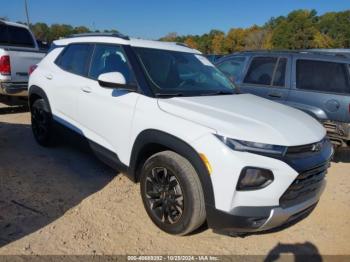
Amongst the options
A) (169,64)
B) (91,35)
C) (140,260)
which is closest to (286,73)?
(169,64)

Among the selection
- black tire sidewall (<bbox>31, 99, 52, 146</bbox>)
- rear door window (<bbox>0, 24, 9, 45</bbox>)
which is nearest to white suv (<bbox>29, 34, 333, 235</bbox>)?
black tire sidewall (<bbox>31, 99, 52, 146</bbox>)

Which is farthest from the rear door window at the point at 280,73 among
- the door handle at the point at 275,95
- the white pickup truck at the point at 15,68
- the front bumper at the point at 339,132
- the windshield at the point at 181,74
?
the white pickup truck at the point at 15,68

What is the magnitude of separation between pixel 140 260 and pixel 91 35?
3162 mm

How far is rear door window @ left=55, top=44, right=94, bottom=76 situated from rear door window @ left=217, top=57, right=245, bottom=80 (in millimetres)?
3005

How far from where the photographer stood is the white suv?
9.25ft

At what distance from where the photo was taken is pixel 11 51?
744 cm

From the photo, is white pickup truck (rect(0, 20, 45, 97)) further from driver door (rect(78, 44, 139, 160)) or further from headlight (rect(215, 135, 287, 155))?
headlight (rect(215, 135, 287, 155))

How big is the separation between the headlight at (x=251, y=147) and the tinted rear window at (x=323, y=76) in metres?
3.04

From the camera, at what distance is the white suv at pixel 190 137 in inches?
111

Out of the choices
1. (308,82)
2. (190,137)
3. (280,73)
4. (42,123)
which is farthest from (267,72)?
(42,123)

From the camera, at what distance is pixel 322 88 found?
547cm

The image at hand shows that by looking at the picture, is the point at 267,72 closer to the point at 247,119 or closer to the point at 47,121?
the point at 247,119

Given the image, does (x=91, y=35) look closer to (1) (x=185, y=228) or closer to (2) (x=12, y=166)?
(2) (x=12, y=166)

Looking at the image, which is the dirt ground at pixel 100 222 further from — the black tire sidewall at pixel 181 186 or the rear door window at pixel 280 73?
the rear door window at pixel 280 73
